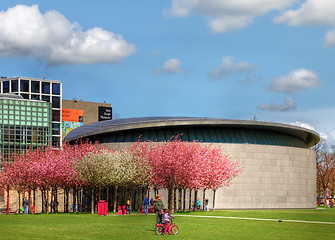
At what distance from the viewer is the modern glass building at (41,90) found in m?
170

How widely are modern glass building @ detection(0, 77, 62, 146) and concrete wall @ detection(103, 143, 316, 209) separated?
100863 mm

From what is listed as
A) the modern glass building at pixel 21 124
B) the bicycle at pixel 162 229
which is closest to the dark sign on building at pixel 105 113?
the modern glass building at pixel 21 124

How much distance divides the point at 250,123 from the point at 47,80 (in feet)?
372

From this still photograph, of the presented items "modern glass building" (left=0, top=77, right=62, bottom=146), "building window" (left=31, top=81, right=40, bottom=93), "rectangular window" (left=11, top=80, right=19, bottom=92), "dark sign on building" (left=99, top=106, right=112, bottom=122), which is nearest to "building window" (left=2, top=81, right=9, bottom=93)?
"modern glass building" (left=0, top=77, right=62, bottom=146)

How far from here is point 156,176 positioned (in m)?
58.7

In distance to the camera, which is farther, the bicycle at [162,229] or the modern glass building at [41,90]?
the modern glass building at [41,90]

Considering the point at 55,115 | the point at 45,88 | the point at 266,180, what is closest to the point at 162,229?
the point at 266,180

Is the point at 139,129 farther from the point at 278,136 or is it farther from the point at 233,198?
the point at 278,136

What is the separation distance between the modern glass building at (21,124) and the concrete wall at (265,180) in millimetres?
75677

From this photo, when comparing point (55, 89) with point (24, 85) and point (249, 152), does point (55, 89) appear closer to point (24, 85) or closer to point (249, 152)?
point (24, 85)

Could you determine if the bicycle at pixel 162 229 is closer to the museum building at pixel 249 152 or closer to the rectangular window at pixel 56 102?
the museum building at pixel 249 152

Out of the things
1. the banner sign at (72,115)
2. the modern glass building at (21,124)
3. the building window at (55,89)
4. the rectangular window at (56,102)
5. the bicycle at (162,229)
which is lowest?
the bicycle at (162,229)

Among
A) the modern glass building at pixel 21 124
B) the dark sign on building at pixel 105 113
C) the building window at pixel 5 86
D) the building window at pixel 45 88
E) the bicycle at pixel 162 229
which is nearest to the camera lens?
the bicycle at pixel 162 229

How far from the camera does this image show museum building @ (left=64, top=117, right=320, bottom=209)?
234ft
